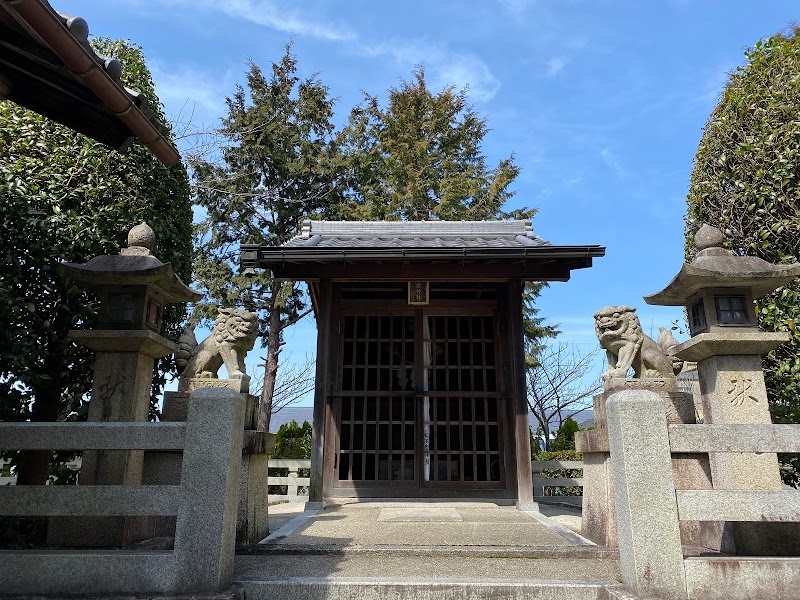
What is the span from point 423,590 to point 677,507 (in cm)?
168

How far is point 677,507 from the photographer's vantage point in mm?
3229

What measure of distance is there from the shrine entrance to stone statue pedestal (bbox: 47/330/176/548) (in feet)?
10.9

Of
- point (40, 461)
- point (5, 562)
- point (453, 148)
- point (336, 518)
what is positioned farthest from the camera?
point (453, 148)

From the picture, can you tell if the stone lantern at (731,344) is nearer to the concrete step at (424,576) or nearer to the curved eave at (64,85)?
the concrete step at (424,576)

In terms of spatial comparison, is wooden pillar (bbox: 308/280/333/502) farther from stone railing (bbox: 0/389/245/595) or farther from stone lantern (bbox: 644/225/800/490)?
stone lantern (bbox: 644/225/800/490)

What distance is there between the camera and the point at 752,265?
14.8 ft

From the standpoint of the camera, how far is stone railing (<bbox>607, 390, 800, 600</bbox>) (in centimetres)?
314

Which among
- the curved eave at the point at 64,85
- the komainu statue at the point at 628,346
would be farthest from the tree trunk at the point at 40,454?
the komainu statue at the point at 628,346

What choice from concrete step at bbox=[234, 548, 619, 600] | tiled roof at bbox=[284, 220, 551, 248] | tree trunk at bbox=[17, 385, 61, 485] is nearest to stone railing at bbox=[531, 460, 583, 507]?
tiled roof at bbox=[284, 220, 551, 248]

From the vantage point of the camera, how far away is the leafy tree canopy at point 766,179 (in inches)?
215

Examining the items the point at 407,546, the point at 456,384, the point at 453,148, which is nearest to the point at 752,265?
the point at 407,546

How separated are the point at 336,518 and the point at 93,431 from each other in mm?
3383

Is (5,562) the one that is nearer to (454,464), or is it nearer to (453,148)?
(454,464)

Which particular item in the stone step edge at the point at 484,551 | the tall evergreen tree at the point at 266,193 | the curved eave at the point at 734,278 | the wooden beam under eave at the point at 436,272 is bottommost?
the stone step edge at the point at 484,551
